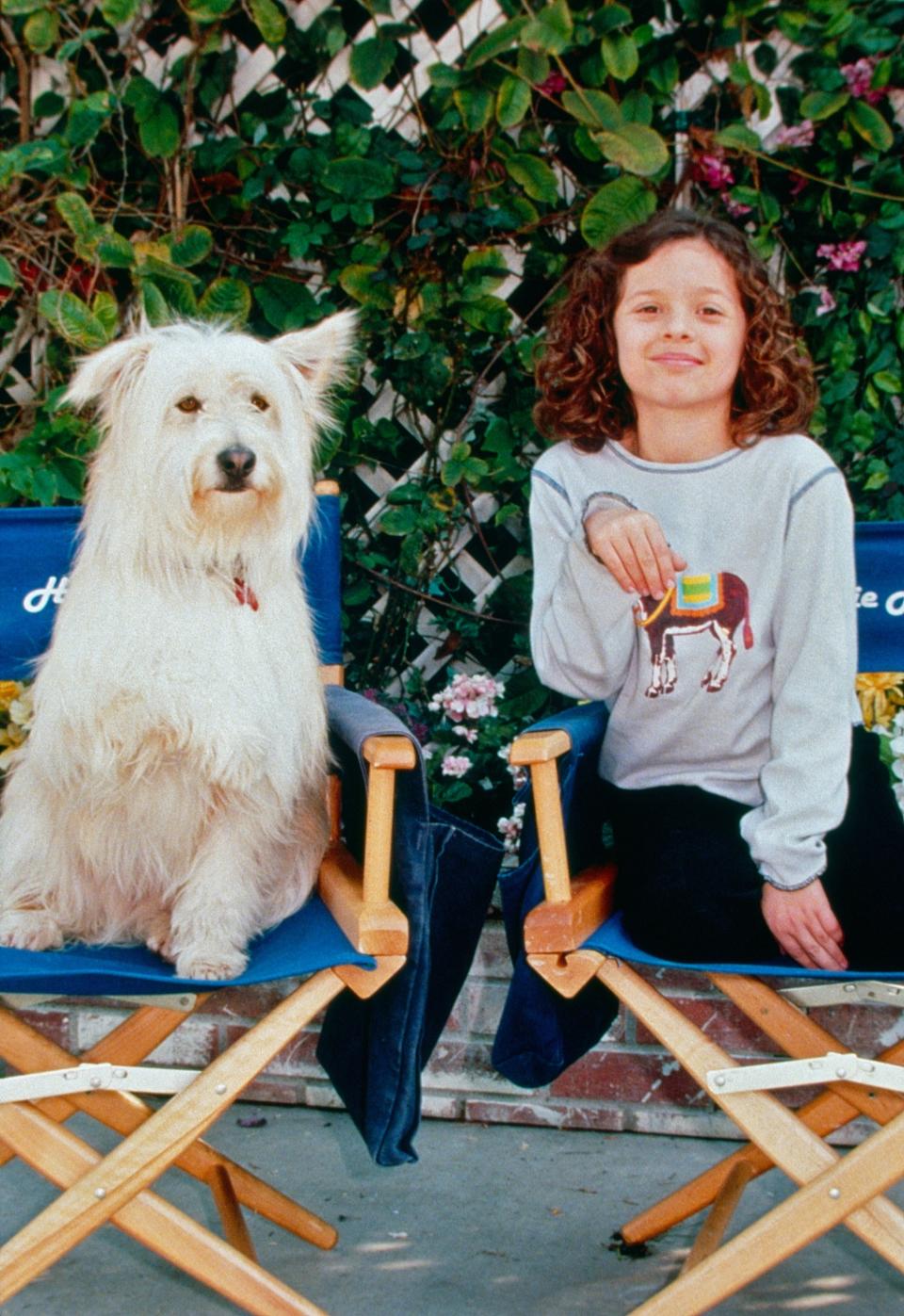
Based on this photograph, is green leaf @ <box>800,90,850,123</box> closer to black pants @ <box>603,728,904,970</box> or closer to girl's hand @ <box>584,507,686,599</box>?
girl's hand @ <box>584,507,686,599</box>

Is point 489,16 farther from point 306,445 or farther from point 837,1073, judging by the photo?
point 837,1073

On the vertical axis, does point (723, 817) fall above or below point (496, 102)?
below

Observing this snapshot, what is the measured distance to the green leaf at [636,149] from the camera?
8.68 feet

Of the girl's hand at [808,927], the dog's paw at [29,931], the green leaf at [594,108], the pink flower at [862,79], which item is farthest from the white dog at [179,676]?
the pink flower at [862,79]

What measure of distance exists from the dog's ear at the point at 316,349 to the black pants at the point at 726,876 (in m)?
0.77

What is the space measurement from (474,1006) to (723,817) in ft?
2.94

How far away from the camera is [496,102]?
2.77m

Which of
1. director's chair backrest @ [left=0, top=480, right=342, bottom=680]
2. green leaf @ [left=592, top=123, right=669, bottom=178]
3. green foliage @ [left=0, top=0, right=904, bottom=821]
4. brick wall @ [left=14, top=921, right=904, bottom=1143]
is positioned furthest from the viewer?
green foliage @ [left=0, top=0, right=904, bottom=821]

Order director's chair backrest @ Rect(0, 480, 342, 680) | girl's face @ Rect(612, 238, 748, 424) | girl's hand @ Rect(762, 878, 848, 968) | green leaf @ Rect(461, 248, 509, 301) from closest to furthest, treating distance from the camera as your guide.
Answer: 1. girl's hand @ Rect(762, 878, 848, 968)
2. girl's face @ Rect(612, 238, 748, 424)
3. director's chair backrest @ Rect(0, 480, 342, 680)
4. green leaf @ Rect(461, 248, 509, 301)

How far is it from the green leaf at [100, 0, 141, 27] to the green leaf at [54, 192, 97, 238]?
0.35 metres

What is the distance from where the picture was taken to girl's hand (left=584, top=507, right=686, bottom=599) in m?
1.84

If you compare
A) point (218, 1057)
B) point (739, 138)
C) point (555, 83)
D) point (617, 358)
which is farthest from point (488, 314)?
point (218, 1057)

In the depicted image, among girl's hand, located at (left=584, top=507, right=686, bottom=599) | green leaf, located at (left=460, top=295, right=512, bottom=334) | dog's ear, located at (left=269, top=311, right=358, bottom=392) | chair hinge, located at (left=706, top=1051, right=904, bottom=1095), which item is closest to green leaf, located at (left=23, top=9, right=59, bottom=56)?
green leaf, located at (left=460, top=295, right=512, bottom=334)

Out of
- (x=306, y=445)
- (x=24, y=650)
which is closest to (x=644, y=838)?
(x=306, y=445)
